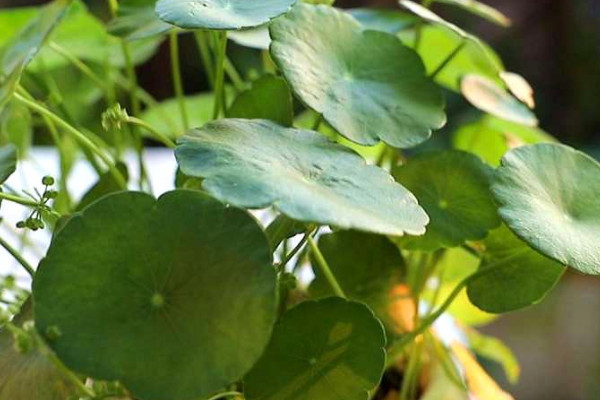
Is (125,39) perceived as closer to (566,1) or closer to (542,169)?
(542,169)

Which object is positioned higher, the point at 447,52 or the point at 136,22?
the point at 136,22

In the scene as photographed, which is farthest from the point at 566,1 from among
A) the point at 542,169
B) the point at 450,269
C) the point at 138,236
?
the point at 138,236

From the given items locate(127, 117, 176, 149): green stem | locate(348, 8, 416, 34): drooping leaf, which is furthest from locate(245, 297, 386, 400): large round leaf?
locate(348, 8, 416, 34): drooping leaf

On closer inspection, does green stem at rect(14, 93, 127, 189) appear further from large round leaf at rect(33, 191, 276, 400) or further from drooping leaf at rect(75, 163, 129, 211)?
large round leaf at rect(33, 191, 276, 400)

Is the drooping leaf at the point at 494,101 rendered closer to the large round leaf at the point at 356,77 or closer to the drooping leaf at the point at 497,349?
the large round leaf at the point at 356,77

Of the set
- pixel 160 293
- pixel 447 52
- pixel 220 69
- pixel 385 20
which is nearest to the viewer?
pixel 160 293

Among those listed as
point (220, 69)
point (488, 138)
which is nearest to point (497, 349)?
point (488, 138)

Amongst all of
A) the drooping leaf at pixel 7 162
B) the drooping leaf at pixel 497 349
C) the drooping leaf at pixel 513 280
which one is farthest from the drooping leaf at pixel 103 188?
the drooping leaf at pixel 497 349

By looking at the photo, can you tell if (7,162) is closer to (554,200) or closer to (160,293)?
(160,293)
